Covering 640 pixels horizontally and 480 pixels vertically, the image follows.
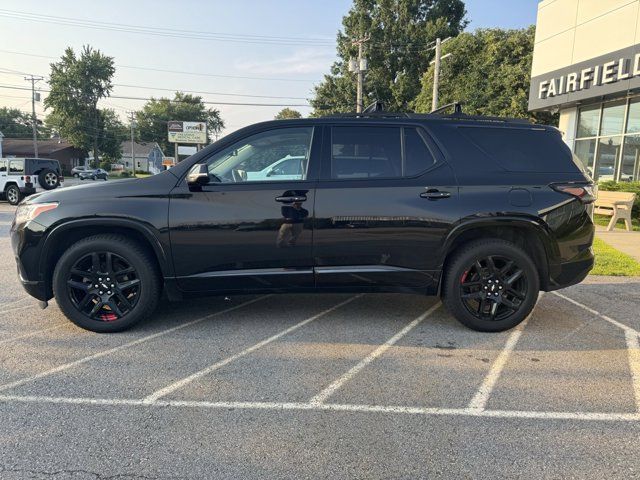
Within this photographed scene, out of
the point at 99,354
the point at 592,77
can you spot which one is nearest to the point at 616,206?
the point at 592,77

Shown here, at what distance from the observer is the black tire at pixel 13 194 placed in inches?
694

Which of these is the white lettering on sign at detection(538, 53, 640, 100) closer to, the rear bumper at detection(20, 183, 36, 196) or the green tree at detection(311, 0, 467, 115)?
the rear bumper at detection(20, 183, 36, 196)

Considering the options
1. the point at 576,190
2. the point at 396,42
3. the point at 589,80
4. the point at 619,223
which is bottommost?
the point at 619,223

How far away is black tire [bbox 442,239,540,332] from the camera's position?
165 inches

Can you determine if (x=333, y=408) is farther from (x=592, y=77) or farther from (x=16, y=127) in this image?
(x=16, y=127)

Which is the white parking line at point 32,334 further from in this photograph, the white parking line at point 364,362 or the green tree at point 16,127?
the green tree at point 16,127

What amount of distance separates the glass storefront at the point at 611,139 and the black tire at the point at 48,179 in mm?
18887

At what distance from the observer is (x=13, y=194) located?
17672 millimetres

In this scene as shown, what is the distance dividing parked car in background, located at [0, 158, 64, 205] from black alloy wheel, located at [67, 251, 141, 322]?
1609 cm

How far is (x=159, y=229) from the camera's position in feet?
13.1

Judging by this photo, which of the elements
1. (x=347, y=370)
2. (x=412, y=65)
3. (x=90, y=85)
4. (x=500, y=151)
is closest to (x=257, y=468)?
(x=347, y=370)

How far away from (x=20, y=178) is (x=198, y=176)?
56.4ft

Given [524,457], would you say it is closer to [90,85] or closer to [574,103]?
[574,103]

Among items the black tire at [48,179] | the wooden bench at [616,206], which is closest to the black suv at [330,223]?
the wooden bench at [616,206]
